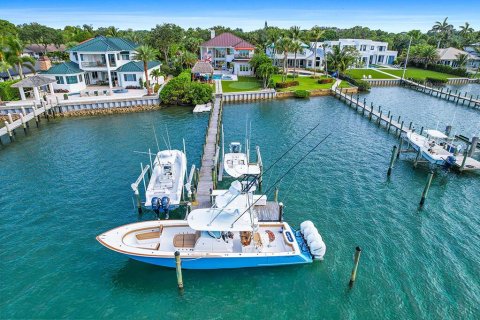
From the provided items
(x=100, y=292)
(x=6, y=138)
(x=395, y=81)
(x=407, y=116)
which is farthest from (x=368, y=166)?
(x=395, y=81)

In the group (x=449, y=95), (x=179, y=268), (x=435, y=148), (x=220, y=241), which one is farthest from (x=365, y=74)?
(x=179, y=268)

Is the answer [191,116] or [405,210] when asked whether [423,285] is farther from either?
[191,116]

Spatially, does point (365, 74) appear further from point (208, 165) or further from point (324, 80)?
point (208, 165)

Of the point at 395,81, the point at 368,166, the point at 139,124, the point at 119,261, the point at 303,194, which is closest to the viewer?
the point at 119,261

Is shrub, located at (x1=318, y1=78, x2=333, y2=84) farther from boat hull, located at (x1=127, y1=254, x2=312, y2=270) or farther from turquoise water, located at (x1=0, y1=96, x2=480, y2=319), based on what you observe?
boat hull, located at (x1=127, y1=254, x2=312, y2=270)

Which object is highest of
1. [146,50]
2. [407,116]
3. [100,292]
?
→ [146,50]

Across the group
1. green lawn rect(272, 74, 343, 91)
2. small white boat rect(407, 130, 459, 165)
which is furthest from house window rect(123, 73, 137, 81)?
small white boat rect(407, 130, 459, 165)

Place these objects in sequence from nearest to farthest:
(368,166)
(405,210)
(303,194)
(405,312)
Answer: (405,312), (405,210), (303,194), (368,166)

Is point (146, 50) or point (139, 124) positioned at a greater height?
point (146, 50)
